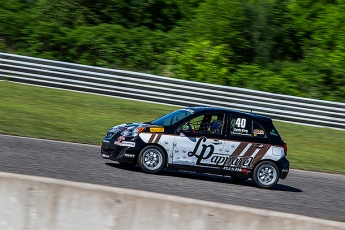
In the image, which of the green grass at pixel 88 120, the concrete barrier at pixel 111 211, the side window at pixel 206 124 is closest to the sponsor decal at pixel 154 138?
the side window at pixel 206 124

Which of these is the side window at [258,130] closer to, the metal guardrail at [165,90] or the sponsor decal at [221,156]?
the sponsor decal at [221,156]

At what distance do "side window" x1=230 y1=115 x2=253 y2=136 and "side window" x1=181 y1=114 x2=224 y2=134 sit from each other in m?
0.24

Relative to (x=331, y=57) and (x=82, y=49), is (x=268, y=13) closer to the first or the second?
(x=331, y=57)

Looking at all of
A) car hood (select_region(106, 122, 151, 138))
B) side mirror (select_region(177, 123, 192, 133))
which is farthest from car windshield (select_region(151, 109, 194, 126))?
car hood (select_region(106, 122, 151, 138))

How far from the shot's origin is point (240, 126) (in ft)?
39.2

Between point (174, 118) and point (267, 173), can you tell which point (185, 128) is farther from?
point (267, 173)

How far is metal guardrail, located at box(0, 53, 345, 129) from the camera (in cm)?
1948

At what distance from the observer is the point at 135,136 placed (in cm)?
1140

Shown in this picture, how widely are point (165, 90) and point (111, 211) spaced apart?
14.0 m

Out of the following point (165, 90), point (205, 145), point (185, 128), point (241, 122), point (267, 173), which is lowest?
point (267, 173)

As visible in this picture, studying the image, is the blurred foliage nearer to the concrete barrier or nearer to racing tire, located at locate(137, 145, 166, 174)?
racing tire, located at locate(137, 145, 166, 174)

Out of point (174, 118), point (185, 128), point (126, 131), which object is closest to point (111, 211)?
point (126, 131)

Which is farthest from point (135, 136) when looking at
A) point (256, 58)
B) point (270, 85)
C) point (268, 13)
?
point (268, 13)

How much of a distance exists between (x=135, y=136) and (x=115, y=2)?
18.4 m
